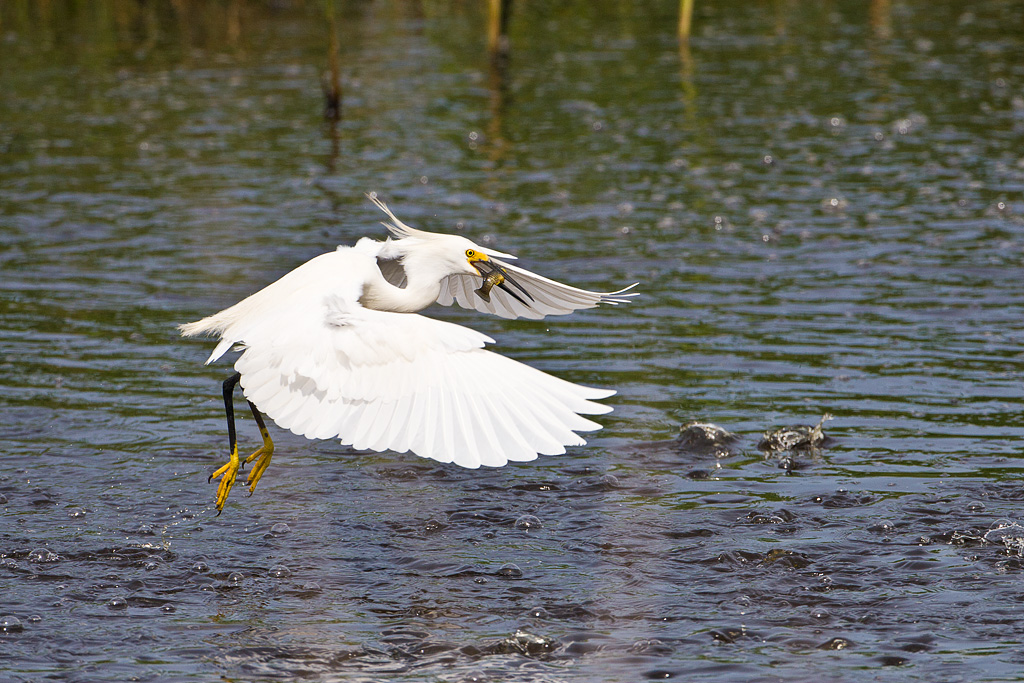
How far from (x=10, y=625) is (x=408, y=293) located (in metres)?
2.48

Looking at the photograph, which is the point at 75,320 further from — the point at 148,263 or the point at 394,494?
the point at 394,494

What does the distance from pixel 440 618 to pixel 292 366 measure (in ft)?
4.23

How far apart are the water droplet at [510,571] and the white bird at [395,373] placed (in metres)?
0.76

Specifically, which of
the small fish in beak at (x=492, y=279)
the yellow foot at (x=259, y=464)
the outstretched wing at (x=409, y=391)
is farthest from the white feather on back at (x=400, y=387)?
the yellow foot at (x=259, y=464)

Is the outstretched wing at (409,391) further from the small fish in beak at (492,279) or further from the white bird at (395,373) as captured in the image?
the small fish in beak at (492,279)

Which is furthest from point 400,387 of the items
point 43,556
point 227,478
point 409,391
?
point 43,556

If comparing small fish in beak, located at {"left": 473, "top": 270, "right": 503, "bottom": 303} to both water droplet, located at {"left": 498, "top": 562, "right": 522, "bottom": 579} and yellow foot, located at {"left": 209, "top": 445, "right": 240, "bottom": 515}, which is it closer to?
water droplet, located at {"left": 498, "top": 562, "right": 522, "bottom": 579}

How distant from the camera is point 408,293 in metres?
6.78

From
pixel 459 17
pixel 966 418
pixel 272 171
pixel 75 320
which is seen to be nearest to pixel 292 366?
pixel 966 418

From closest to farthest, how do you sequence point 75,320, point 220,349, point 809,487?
point 220,349 < point 809,487 < point 75,320

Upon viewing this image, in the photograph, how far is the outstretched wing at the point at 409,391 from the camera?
513cm

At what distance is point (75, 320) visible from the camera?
404 inches

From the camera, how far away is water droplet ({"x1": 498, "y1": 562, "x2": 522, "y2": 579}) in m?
6.13

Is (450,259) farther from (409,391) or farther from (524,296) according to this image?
(409,391)
